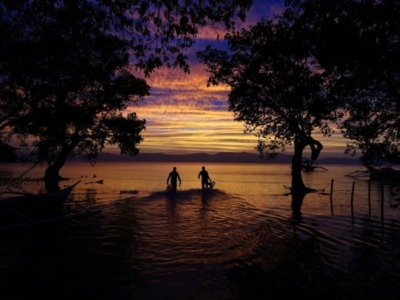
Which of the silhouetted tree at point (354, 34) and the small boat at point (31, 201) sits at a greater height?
the silhouetted tree at point (354, 34)

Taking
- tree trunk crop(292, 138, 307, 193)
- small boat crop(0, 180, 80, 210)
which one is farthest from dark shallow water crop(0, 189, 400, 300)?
tree trunk crop(292, 138, 307, 193)

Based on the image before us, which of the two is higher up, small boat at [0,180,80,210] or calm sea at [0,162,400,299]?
small boat at [0,180,80,210]

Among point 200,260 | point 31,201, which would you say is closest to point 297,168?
point 200,260

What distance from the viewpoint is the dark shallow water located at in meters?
8.28

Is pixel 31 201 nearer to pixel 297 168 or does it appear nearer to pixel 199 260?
pixel 199 260

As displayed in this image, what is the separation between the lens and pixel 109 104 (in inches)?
1330

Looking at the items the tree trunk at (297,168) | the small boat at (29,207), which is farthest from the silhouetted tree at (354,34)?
the tree trunk at (297,168)

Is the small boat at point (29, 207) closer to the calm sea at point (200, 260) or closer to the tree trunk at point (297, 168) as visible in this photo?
the calm sea at point (200, 260)

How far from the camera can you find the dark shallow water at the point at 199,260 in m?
8.28

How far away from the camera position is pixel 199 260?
35.2ft

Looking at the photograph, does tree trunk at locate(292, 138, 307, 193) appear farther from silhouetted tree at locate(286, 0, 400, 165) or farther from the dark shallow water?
silhouetted tree at locate(286, 0, 400, 165)

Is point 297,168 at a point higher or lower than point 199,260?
higher

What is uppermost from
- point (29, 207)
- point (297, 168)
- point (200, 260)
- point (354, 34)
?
point (354, 34)

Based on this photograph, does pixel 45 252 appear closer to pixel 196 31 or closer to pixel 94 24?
pixel 94 24
